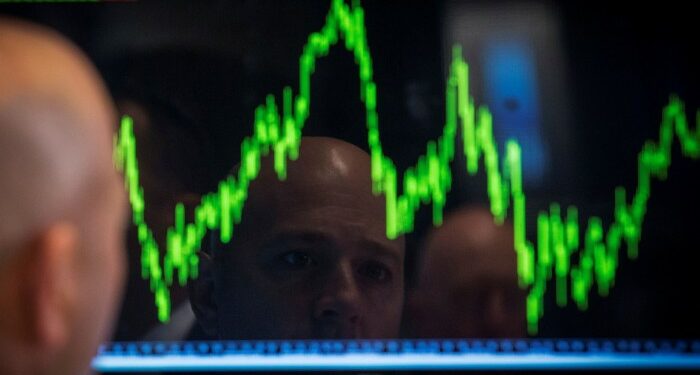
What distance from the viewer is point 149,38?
1419mm

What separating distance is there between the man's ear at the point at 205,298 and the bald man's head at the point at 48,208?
1.77 feet

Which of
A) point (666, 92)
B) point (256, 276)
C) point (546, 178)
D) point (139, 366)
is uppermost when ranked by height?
point (666, 92)

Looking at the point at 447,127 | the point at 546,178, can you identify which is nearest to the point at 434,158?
the point at 447,127

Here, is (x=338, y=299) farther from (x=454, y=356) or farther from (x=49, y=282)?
(x=49, y=282)

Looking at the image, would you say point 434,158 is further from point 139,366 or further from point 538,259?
point 139,366

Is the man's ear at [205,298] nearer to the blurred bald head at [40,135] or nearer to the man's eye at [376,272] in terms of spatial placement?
the man's eye at [376,272]

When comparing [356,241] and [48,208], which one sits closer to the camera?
Result: [48,208]

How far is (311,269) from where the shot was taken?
54.2 inches

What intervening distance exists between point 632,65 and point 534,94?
0.14 metres

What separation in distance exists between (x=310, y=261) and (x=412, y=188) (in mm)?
177

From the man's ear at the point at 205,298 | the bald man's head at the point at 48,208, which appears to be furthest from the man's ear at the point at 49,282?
the man's ear at the point at 205,298

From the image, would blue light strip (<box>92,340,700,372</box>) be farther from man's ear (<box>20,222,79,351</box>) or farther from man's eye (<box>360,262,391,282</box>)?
man's ear (<box>20,222,79,351</box>)

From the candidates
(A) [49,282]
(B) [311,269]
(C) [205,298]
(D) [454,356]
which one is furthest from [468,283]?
(A) [49,282]

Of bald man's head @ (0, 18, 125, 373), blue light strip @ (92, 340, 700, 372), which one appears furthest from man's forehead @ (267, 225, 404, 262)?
bald man's head @ (0, 18, 125, 373)
